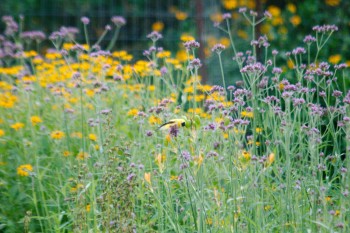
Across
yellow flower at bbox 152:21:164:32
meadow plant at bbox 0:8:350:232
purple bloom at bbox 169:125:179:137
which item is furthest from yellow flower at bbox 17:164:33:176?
yellow flower at bbox 152:21:164:32

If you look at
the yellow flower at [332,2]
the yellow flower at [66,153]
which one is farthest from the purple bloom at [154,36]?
the yellow flower at [332,2]

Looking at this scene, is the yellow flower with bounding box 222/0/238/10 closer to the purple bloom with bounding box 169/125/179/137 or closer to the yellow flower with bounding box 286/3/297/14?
the yellow flower with bounding box 286/3/297/14

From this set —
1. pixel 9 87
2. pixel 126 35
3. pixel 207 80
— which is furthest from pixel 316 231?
pixel 126 35

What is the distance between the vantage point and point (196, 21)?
A: 7.30 metres

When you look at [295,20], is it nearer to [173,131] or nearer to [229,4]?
[229,4]

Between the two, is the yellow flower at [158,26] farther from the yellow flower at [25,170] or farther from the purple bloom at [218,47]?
the purple bloom at [218,47]

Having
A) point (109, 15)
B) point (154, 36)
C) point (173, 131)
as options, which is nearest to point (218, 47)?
point (173, 131)

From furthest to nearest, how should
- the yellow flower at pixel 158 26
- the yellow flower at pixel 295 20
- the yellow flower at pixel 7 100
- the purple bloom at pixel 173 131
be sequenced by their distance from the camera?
the yellow flower at pixel 158 26 < the yellow flower at pixel 295 20 < the yellow flower at pixel 7 100 < the purple bloom at pixel 173 131

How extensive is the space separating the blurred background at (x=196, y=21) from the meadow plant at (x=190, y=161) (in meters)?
2.13

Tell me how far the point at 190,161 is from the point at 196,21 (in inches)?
163

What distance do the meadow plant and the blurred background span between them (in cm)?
213

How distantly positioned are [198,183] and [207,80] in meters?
4.01

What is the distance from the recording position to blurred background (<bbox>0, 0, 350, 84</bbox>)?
738cm

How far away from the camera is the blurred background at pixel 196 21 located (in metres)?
7.38
